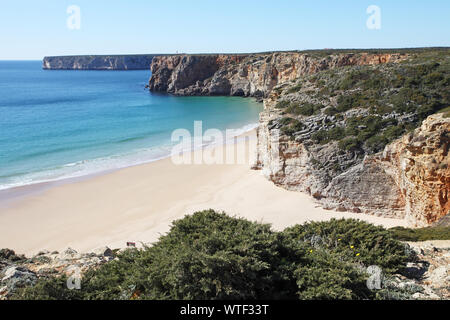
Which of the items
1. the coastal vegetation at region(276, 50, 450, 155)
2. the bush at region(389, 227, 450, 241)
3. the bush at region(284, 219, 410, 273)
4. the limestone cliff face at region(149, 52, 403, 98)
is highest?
the limestone cliff face at region(149, 52, 403, 98)

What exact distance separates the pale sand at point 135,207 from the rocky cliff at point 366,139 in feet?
3.03

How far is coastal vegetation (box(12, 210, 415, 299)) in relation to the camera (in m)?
5.33

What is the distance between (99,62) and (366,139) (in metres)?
169

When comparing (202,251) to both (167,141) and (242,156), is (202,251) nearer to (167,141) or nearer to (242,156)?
(242,156)

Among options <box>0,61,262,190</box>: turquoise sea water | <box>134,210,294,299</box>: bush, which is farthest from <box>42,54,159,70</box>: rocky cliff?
<box>134,210,294,299</box>: bush

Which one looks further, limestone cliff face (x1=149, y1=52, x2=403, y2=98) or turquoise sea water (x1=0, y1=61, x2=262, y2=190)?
limestone cliff face (x1=149, y1=52, x2=403, y2=98)

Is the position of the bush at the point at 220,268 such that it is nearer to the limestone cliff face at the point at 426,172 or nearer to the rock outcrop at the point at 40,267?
the rock outcrop at the point at 40,267

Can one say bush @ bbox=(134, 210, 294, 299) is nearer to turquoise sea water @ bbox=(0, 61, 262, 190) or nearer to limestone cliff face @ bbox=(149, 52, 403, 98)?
turquoise sea water @ bbox=(0, 61, 262, 190)

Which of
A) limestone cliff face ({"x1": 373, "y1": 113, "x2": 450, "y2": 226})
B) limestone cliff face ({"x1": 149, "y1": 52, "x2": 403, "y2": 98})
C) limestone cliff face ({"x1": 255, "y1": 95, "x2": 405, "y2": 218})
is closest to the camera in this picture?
limestone cliff face ({"x1": 373, "y1": 113, "x2": 450, "y2": 226})

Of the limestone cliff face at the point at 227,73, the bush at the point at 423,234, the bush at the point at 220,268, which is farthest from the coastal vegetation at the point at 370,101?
the limestone cliff face at the point at 227,73

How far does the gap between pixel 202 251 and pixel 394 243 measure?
4.69 metres

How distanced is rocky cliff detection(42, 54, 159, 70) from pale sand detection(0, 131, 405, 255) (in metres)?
151

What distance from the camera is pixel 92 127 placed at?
36.2 meters

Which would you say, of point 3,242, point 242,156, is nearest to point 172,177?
point 242,156
